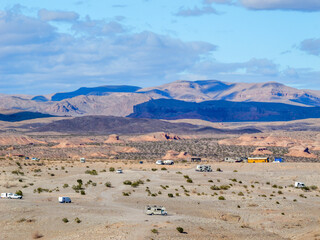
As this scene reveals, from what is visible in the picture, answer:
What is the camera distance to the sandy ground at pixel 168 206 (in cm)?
3869

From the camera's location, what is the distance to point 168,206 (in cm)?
4838

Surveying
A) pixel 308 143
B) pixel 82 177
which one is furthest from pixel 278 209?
pixel 308 143

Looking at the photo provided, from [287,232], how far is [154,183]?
22.8m

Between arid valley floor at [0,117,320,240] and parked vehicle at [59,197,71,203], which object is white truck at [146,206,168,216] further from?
parked vehicle at [59,197,71,203]

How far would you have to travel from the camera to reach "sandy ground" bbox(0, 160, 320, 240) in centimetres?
3869

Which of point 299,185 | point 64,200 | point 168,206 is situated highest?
point 64,200

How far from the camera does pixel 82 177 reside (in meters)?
69.0

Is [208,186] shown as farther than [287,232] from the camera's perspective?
Yes

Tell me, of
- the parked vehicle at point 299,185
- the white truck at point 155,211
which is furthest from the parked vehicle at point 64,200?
the parked vehicle at point 299,185

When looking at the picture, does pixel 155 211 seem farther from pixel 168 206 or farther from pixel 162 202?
pixel 162 202

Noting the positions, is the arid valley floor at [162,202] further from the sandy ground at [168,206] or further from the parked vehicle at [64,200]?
the parked vehicle at [64,200]

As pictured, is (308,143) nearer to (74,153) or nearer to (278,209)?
(74,153)

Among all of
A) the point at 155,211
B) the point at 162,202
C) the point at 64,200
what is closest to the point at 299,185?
the point at 162,202

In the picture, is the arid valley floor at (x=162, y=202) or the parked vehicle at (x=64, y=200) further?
the parked vehicle at (x=64, y=200)
